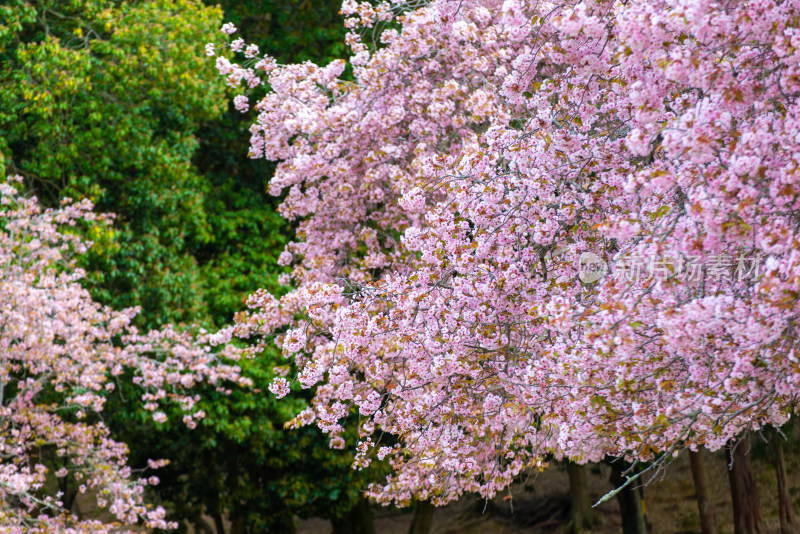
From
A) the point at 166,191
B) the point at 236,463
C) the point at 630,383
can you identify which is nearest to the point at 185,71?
the point at 166,191

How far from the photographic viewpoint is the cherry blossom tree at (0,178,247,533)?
11070 millimetres

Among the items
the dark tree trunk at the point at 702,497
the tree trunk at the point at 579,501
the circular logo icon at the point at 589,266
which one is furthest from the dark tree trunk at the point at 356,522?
the circular logo icon at the point at 589,266

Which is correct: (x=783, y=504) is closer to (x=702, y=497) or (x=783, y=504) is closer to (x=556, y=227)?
Answer: (x=702, y=497)

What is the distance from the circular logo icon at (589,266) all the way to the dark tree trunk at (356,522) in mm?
11463

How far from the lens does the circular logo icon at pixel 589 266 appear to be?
6.05 metres

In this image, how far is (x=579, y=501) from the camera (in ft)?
53.0

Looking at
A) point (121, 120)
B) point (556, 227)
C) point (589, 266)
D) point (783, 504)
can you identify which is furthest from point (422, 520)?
point (556, 227)

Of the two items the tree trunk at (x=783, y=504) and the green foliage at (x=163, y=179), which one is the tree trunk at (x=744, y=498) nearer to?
the tree trunk at (x=783, y=504)

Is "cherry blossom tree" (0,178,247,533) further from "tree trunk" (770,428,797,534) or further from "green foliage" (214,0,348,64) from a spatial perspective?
"tree trunk" (770,428,797,534)

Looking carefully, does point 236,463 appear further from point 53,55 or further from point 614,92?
point 614,92

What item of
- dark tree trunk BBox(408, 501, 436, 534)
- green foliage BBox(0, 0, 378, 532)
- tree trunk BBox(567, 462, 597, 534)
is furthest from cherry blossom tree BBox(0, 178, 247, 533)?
tree trunk BBox(567, 462, 597, 534)

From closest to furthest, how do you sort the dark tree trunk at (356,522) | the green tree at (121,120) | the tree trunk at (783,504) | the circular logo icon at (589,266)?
the circular logo icon at (589,266), the green tree at (121,120), the tree trunk at (783,504), the dark tree trunk at (356,522)

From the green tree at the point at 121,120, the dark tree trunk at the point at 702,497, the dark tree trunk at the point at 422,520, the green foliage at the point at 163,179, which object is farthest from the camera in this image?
the dark tree trunk at the point at 422,520

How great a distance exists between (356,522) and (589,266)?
12.1 meters
